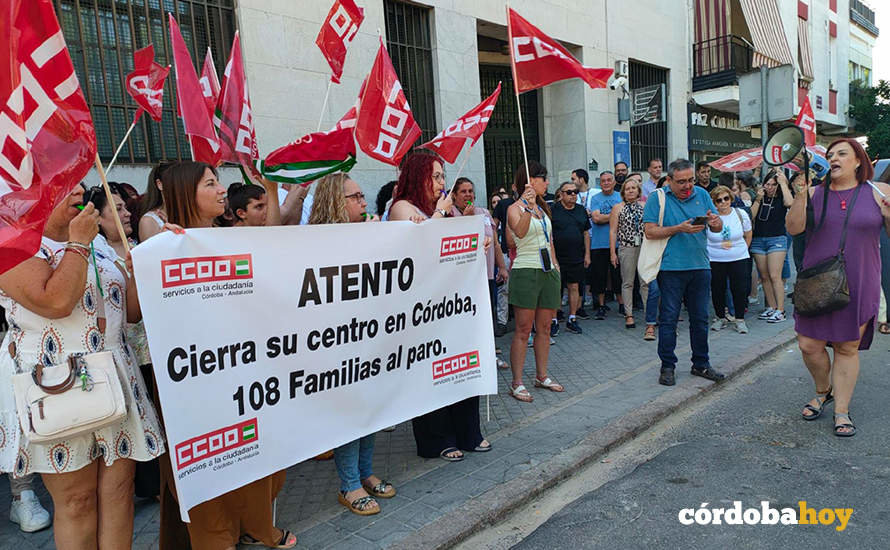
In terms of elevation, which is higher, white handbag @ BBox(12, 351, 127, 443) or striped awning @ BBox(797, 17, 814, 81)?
striped awning @ BBox(797, 17, 814, 81)

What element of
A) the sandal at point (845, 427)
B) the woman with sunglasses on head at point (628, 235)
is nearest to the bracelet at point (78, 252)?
the sandal at point (845, 427)

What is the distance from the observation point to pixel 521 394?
5.11 metres

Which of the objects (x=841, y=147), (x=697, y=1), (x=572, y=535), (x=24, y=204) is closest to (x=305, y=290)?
(x=24, y=204)

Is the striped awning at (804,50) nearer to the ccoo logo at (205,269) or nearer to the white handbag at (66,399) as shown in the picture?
the ccoo logo at (205,269)

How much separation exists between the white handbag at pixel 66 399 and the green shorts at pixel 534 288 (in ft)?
11.0

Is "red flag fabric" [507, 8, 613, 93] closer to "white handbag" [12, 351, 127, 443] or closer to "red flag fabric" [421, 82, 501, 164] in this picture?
"red flag fabric" [421, 82, 501, 164]

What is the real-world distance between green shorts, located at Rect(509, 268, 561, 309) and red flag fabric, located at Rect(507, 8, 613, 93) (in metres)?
1.50

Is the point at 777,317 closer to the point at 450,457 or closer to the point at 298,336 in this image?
the point at 450,457

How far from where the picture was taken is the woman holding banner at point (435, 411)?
383cm

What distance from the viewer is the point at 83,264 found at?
2.28 m

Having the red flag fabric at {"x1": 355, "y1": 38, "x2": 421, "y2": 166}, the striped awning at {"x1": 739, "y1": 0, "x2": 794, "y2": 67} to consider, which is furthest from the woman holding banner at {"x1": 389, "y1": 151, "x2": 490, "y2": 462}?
the striped awning at {"x1": 739, "y1": 0, "x2": 794, "y2": 67}

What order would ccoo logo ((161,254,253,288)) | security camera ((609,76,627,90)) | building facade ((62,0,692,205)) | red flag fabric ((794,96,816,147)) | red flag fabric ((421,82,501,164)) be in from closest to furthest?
ccoo logo ((161,254,253,288)), red flag fabric ((421,82,501,164)), building facade ((62,0,692,205)), red flag fabric ((794,96,816,147)), security camera ((609,76,627,90))

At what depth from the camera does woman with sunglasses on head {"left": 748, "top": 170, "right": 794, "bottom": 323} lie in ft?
Answer: 26.0

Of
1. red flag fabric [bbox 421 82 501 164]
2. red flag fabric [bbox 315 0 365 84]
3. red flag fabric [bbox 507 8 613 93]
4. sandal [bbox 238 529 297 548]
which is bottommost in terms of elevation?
sandal [bbox 238 529 297 548]
